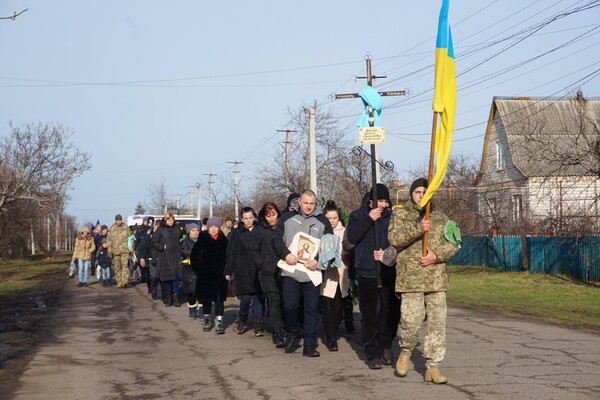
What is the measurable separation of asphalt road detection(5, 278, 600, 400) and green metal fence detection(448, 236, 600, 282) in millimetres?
12363

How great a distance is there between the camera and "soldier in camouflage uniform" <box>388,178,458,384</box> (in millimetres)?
8438

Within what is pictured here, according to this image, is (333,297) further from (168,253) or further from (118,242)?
(118,242)

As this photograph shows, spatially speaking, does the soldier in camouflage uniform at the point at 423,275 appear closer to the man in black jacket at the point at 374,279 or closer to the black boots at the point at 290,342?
the man in black jacket at the point at 374,279

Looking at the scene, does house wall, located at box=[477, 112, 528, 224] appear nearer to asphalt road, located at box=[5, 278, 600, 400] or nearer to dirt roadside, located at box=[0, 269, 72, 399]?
dirt roadside, located at box=[0, 269, 72, 399]

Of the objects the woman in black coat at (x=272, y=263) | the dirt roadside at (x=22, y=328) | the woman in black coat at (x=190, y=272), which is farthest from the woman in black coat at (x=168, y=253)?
the woman in black coat at (x=272, y=263)

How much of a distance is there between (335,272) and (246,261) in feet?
6.58

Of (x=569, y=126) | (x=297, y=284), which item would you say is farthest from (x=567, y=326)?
(x=569, y=126)

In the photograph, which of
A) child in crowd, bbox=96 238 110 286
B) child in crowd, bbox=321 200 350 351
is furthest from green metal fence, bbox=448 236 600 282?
child in crowd, bbox=321 200 350 351

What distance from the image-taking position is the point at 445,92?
8.72 meters

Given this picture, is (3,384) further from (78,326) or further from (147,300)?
(147,300)

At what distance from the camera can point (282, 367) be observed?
32.5ft

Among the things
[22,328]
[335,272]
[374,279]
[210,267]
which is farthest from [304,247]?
[22,328]

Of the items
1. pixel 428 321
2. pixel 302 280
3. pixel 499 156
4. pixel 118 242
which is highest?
pixel 499 156

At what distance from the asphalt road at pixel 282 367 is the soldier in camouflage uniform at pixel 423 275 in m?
0.41
